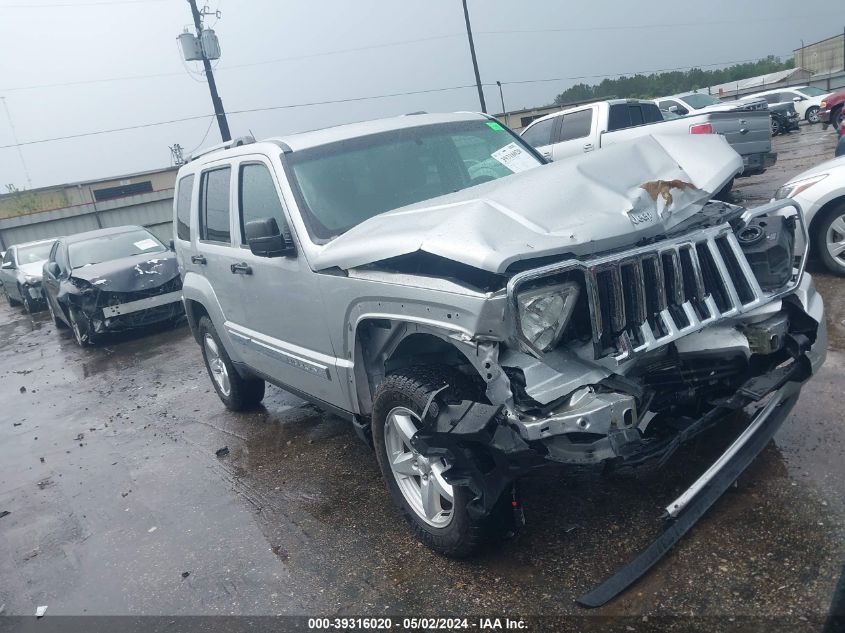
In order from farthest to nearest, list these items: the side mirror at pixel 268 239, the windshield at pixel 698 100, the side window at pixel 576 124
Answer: the windshield at pixel 698 100 → the side window at pixel 576 124 → the side mirror at pixel 268 239

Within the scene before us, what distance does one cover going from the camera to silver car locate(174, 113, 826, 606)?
109 inches

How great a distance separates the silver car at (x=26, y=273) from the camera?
1576 centimetres

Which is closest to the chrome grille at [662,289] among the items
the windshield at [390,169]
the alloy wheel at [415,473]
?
the alloy wheel at [415,473]

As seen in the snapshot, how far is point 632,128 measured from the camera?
38.6 ft

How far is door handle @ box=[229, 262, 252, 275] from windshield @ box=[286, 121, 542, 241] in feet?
2.55

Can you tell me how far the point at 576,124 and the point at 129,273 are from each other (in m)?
7.99

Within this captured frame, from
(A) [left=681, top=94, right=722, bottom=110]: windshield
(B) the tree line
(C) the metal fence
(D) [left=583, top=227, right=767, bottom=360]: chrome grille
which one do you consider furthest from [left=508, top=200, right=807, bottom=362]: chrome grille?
(B) the tree line

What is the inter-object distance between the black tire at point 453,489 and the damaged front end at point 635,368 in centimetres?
14

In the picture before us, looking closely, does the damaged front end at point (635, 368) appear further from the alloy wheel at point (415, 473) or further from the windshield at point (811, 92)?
the windshield at point (811, 92)

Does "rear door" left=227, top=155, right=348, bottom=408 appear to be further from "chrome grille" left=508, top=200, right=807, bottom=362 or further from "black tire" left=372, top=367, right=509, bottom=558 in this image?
"chrome grille" left=508, top=200, right=807, bottom=362

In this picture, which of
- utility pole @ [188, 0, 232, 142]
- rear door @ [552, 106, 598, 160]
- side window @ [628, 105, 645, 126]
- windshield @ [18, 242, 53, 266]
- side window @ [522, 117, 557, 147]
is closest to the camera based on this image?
rear door @ [552, 106, 598, 160]

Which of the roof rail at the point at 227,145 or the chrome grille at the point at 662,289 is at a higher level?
the roof rail at the point at 227,145

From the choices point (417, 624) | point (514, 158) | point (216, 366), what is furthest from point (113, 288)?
point (417, 624)

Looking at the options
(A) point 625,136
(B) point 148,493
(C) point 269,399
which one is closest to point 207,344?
(C) point 269,399
